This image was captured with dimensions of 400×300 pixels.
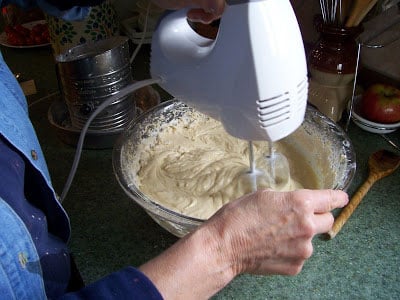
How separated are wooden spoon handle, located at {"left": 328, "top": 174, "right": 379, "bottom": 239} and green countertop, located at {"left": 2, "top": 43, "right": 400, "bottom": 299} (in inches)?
0.6

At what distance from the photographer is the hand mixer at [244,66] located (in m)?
0.46

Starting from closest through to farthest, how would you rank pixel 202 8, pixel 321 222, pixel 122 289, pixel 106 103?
pixel 122 289 < pixel 321 222 < pixel 202 8 < pixel 106 103

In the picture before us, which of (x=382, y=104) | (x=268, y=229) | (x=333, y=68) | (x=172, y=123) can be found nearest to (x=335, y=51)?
(x=333, y=68)

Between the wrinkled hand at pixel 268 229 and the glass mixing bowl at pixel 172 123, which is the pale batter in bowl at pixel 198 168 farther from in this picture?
the wrinkled hand at pixel 268 229

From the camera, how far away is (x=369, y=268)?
2.28 feet

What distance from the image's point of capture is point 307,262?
2.34ft

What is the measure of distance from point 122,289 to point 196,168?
0.47 m

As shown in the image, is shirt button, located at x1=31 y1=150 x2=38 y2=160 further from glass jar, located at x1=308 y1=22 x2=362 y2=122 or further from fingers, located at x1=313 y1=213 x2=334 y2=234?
glass jar, located at x1=308 y1=22 x2=362 y2=122

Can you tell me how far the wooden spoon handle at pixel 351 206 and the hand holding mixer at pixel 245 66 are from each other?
0.30 metres

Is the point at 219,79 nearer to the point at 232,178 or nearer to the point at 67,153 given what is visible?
the point at 232,178

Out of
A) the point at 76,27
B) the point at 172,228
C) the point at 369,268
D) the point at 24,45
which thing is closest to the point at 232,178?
the point at 172,228

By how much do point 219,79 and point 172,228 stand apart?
30cm

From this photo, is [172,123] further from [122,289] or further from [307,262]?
[122,289]

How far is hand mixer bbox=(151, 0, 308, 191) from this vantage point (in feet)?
1.51
